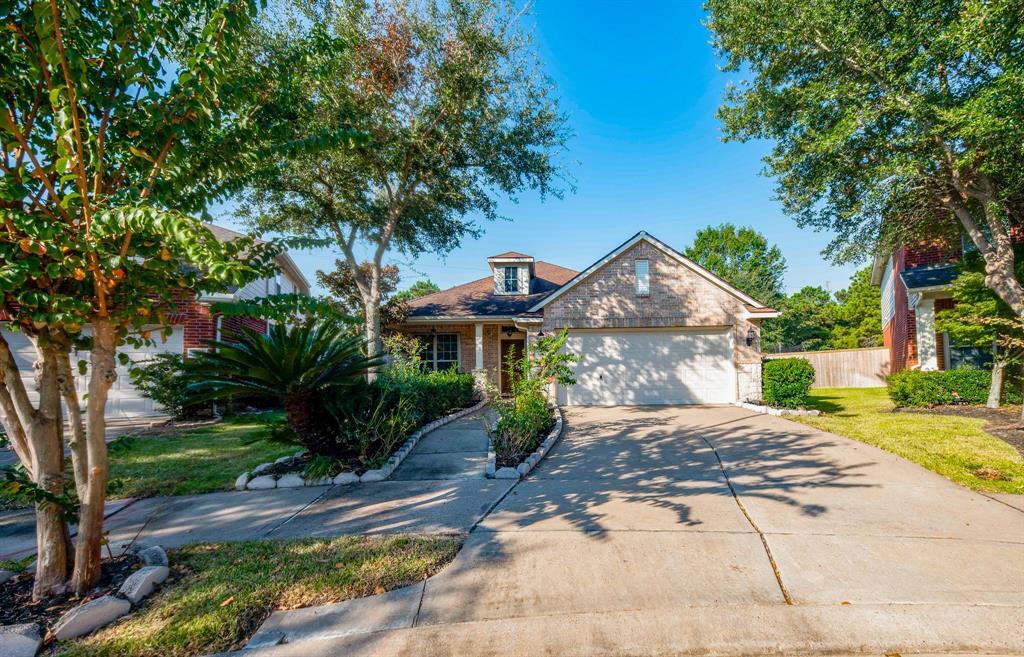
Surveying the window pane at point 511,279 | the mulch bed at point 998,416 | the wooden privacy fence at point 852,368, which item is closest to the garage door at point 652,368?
the mulch bed at point 998,416

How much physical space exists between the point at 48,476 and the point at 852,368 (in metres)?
25.5

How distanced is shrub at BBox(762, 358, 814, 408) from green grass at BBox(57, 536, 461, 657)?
9633 millimetres

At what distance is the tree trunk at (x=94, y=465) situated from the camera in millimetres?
3062

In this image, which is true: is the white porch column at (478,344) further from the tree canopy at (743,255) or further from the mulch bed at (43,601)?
the tree canopy at (743,255)

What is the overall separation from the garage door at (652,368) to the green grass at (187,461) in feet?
25.7

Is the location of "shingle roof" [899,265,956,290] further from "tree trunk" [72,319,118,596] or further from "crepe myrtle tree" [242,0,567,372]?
"tree trunk" [72,319,118,596]

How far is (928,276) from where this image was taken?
43.6ft

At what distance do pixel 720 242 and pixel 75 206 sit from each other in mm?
42471

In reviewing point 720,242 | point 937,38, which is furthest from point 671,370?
point 720,242

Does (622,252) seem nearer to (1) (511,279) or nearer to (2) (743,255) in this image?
(1) (511,279)

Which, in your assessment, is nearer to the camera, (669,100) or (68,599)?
(68,599)

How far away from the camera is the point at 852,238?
11.9 m

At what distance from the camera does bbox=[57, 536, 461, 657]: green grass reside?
2645 mm

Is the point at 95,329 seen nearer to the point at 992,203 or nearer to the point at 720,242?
the point at 992,203
